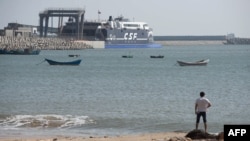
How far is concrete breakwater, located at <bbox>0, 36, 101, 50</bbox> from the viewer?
13346 cm

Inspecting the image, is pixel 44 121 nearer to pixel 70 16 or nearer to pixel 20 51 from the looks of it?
pixel 20 51

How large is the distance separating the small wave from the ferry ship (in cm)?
12720

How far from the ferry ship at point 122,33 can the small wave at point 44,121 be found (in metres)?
127

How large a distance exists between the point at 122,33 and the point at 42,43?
61.8 ft

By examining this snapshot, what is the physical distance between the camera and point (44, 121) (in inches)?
977

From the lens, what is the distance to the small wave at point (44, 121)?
2383 centimetres

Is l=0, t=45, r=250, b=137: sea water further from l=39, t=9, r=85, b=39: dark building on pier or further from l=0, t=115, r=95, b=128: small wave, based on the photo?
l=39, t=9, r=85, b=39: dark building on pier

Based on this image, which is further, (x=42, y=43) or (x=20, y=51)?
(x=42, y=43)

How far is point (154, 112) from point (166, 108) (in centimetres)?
168

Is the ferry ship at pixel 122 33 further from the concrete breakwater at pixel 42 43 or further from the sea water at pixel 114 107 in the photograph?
the sea water at pixel 114 107

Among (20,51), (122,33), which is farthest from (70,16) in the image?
(20,51)

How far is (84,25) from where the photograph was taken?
526 feet

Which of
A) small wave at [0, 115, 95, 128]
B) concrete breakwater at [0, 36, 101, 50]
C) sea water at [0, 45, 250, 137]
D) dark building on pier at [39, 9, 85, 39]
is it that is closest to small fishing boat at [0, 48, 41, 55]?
concrete breakwater at [0, 36, 101, 50]

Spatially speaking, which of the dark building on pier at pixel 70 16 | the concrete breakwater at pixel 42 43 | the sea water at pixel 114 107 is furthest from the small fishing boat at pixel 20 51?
the sea water at pixel 114 107
